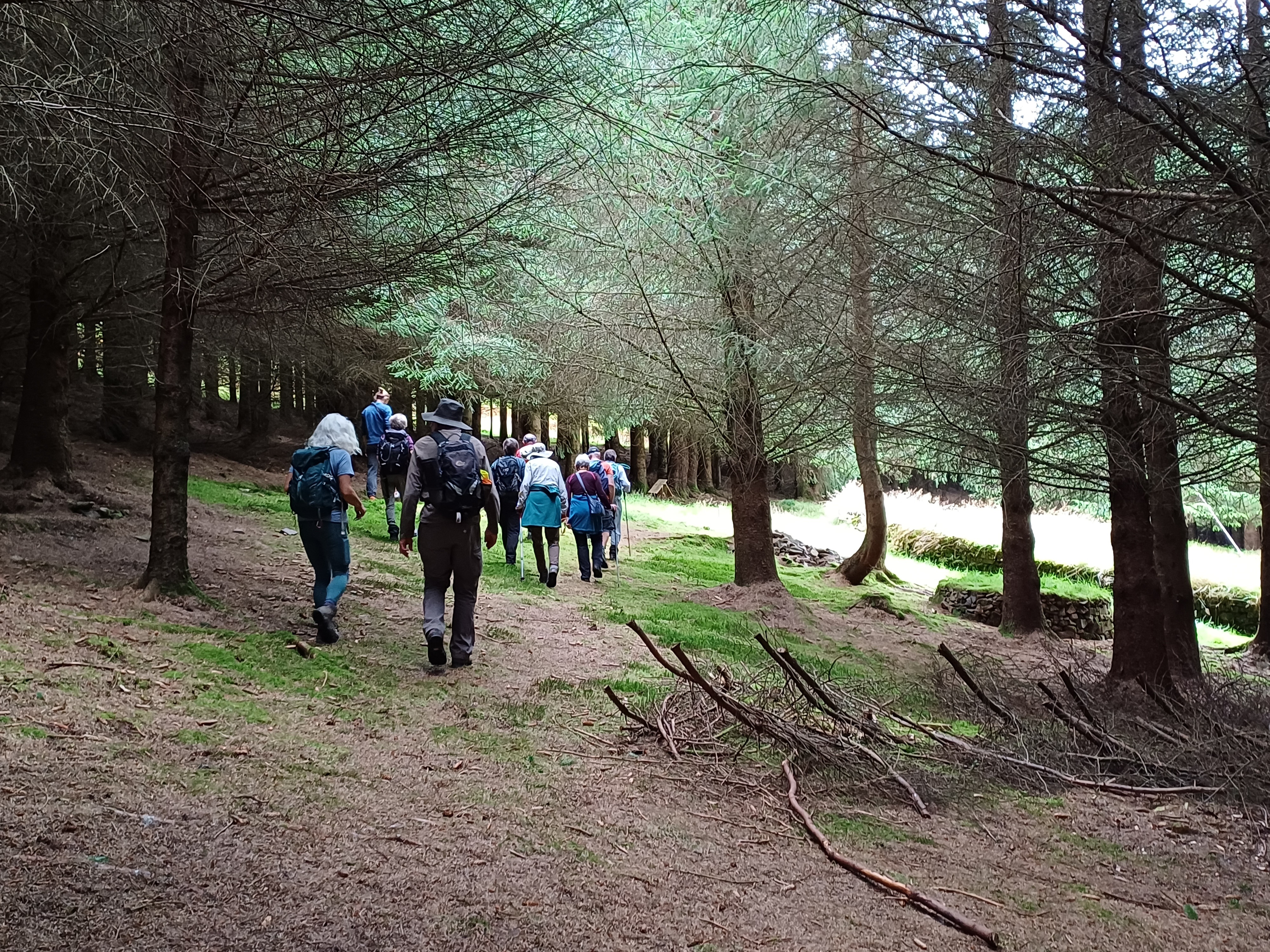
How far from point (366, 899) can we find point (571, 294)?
9.56 m

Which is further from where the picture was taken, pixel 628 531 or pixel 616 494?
pixel 628 531

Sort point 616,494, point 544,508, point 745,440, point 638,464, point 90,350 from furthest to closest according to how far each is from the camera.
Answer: point 638,464 → point 90,350 → point 616,494 → point 745,440 → point 544,508

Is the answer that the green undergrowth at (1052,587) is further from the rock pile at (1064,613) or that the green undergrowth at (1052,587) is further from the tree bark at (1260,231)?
the tree bark at (1260,231)

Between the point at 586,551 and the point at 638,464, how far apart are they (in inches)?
717

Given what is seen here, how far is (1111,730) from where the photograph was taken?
18.6 feet

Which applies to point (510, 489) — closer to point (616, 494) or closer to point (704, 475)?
point (616, 494)

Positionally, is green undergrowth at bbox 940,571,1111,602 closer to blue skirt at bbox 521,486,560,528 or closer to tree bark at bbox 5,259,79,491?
blue skirt at bbox 521,486,560,528

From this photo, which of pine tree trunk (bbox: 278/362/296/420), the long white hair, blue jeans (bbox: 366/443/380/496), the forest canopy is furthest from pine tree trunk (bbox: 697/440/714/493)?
the long white hair

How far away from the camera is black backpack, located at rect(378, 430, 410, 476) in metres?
11.9

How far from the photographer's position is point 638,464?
29.9 meters

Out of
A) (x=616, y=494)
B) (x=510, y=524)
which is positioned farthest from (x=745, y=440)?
(x=510, y=524)

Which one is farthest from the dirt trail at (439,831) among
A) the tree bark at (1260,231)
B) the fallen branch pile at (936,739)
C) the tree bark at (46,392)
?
the tree bark at (46,392)

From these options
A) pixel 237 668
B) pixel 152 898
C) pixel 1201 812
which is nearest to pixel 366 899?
pixel 152 898

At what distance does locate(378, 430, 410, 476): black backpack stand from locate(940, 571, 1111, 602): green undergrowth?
9.81 meters
